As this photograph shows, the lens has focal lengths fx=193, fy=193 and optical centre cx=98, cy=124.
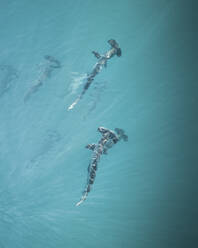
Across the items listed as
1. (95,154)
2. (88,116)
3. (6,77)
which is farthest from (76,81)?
(95,154)

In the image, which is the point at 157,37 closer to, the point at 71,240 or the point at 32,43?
the point at 32,43

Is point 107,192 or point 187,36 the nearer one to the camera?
point 187,36

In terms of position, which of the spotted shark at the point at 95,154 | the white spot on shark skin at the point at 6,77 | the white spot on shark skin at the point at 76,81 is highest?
the white spot on shark skin at the point at 76,81

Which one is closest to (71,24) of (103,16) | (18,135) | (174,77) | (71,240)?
(103,16)

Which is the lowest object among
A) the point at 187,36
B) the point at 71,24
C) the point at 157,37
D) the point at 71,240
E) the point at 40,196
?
the point at 71,240

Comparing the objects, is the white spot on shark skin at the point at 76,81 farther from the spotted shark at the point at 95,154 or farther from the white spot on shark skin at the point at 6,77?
the spotted shark at the point at 95,154

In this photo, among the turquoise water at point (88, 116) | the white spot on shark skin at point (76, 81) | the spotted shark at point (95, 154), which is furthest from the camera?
the white spot on shark skin at point (76, 81)

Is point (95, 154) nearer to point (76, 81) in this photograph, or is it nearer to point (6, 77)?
point (76, 81)

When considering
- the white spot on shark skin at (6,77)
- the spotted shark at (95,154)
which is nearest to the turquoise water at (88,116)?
the white spot on shark skin at (6,77)
